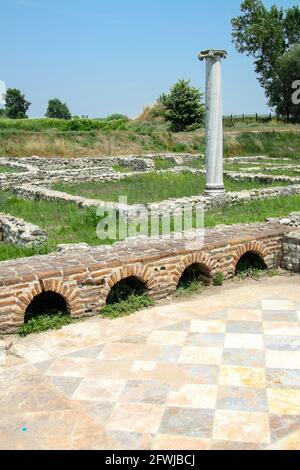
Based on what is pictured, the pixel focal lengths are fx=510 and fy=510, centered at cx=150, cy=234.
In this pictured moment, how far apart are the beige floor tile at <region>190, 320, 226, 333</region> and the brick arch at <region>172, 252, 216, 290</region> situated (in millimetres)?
1063

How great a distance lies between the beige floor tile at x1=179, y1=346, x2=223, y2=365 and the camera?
482 centimetres

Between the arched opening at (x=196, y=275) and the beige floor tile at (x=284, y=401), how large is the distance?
118 inches

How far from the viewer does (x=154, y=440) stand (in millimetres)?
3604

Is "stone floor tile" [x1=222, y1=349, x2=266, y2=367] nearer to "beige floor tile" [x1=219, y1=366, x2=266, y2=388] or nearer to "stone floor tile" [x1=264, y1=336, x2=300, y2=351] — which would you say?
"beige floor tile" [x1=219, y1=366, x2=266, y2=388]

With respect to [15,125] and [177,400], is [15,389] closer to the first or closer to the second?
[177,400]

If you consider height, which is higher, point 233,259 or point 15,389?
point 233,259

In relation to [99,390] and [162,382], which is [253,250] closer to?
[162,382]

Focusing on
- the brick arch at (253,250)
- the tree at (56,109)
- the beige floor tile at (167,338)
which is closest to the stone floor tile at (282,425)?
the beige floor tile at (167,338)

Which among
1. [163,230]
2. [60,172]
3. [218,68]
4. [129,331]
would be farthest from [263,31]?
[129,331]

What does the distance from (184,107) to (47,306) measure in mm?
32005

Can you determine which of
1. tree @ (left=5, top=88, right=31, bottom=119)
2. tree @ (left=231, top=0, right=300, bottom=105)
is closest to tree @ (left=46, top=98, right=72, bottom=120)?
tree @ (left=5, top=88, right=31, bottom=119)

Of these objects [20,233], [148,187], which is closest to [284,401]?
[20,233]

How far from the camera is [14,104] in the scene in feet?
212
